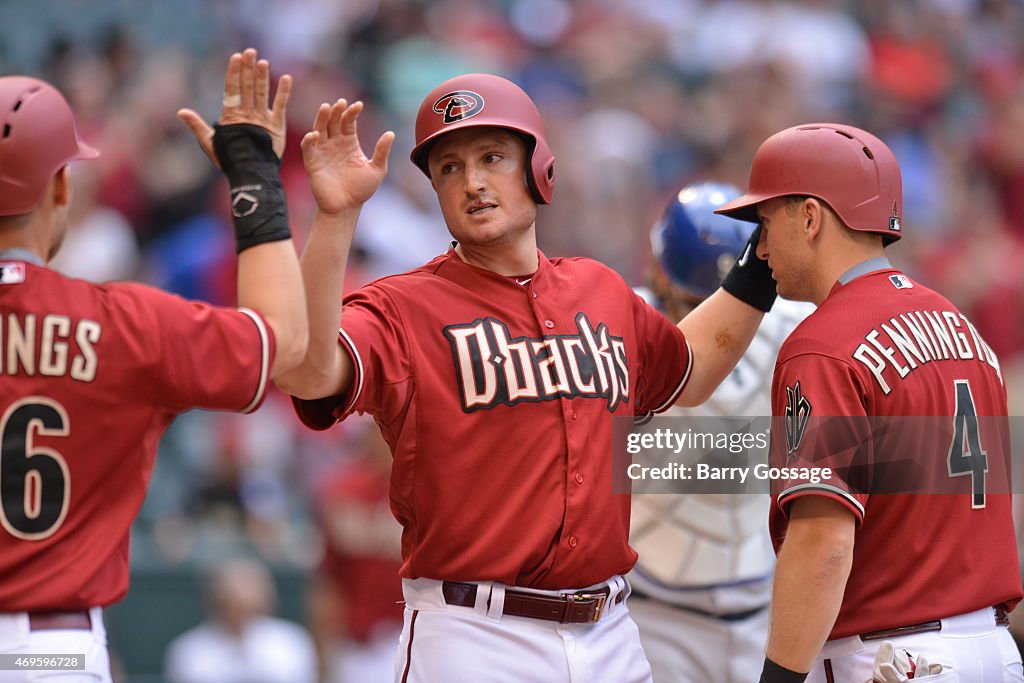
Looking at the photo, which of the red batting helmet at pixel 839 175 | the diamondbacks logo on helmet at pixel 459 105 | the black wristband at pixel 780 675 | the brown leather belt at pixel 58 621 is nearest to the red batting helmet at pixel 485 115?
the diamondbacks logo on helmet at pixel 459 105

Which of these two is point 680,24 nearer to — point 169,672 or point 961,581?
point 169,672

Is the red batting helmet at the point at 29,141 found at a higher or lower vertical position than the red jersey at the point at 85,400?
higher

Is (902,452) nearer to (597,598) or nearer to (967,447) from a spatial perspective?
(967,447)

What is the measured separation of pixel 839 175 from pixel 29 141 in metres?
2.16

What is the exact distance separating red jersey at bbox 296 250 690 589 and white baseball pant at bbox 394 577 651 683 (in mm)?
92

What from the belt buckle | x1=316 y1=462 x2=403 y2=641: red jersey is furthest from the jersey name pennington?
x1=316 y1=462 x2=403 y2=641: red jersey

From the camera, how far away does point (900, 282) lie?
3750mm

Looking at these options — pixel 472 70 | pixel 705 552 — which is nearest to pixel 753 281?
pixel 705 552

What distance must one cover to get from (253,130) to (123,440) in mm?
807

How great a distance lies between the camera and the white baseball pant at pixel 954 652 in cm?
347

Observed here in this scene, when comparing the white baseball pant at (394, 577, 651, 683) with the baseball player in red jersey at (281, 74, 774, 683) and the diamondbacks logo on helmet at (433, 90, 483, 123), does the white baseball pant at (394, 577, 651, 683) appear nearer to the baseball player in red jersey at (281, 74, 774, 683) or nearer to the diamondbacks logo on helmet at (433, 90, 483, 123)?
the baseball player in red jersey at (281, 74, 774, 683)

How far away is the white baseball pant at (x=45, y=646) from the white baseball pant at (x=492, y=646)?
968mm

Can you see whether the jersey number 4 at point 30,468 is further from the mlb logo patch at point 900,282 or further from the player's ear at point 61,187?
the mlb logo patch at point 900,282

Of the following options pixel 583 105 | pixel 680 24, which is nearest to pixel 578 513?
pixel 583 105
